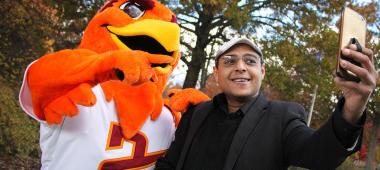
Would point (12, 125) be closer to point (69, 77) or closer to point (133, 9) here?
point (133, 9)

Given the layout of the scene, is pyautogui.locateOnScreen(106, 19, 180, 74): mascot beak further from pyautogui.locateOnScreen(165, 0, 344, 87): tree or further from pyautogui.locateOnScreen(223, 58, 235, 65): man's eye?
pyautogui.locateOnScreen(165, 0, 344, 87): tree

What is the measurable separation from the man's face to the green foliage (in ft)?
18.7

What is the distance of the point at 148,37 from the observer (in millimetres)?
2824

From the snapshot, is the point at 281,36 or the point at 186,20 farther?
the point at 186,20

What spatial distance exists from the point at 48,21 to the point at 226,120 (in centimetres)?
745

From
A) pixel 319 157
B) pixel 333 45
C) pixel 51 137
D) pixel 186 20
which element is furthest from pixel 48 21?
pixel 319 157

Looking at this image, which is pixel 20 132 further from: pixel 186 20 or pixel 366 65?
pixel 366 65

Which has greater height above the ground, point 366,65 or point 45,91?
point 366,65

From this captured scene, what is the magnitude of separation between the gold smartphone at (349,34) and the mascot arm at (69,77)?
954mm

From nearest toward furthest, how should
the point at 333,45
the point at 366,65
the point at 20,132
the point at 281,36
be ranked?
the point at 366,65 < the point at 20,132 < the point at 333,45 < the point at 281,36

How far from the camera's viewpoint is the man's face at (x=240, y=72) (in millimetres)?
2533

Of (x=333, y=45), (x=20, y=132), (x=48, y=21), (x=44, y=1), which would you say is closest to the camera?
(x=20, y=132)

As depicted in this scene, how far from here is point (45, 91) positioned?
7.37 feet

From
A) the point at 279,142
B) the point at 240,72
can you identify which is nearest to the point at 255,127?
the point at 279,142
